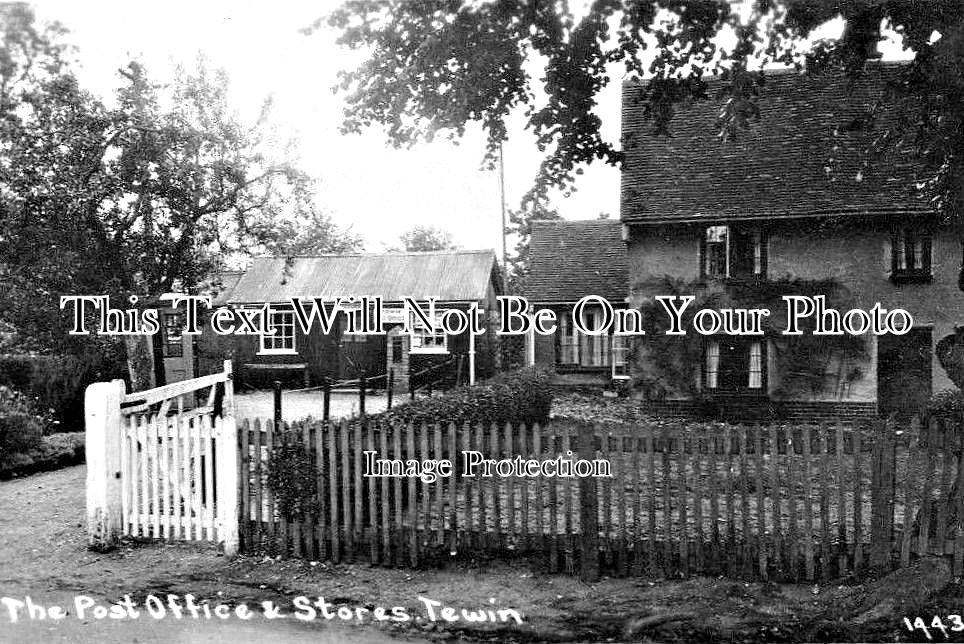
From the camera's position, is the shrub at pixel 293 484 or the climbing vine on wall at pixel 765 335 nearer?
the shrub at pixel 293 484

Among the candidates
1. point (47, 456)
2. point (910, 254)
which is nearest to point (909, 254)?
point (910, 254)

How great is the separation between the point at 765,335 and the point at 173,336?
13.0 metres

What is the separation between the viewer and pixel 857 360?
17328mm

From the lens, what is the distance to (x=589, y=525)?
5863 mm

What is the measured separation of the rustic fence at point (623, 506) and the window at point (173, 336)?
6692 mm

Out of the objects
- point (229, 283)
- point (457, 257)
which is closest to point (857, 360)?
point (457, 257)

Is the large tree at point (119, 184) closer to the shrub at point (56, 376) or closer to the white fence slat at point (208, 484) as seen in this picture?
the shrub at point (56, 376)

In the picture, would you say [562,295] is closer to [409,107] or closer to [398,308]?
[398,308]

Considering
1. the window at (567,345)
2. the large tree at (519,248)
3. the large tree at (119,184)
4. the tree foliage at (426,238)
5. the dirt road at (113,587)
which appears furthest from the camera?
the tree foliage at (426,238)

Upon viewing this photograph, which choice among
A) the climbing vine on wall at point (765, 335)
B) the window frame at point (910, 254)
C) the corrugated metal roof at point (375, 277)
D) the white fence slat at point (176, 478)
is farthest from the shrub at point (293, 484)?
the corrugated metal roof at point (375, 277)

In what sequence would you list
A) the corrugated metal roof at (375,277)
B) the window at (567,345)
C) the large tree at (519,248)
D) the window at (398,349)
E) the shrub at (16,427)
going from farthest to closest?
the large tree at (519,248) < the corrugated metal roof at (375,277) < the window at (567,345) < the window at (398,349) < the shrub at (16,427)

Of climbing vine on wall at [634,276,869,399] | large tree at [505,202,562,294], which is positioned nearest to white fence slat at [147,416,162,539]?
climbing vine on wall at [634,276,869,399]

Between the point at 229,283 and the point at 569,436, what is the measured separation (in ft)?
69.0

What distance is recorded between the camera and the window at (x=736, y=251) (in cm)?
1773
